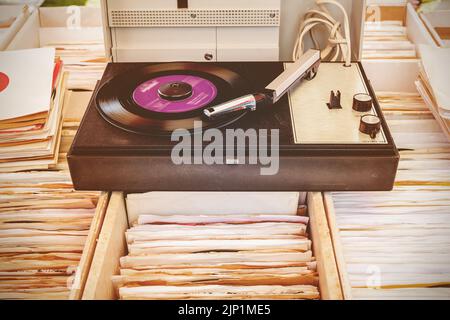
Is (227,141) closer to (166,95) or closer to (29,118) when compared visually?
(166,95)

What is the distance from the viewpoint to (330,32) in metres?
1.66

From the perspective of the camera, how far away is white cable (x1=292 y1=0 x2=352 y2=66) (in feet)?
5.29

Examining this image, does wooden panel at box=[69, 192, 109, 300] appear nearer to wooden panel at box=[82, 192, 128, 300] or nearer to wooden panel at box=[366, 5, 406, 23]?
wooden panel at box=[82, 192, 128, 300]

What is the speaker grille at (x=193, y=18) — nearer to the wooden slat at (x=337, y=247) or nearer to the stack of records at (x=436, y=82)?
the stack of records at (x=436, y=82)

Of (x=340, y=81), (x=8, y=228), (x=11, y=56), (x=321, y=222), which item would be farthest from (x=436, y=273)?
(x=11, y=56)

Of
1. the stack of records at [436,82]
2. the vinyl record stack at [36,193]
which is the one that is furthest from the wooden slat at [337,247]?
the vinyl record stack at [36,193]

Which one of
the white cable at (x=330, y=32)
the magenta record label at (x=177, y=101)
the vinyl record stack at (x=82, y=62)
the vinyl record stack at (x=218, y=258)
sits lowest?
the vinyl record stack at (x=218, y=258)

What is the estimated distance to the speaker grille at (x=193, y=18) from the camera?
5.45 feet

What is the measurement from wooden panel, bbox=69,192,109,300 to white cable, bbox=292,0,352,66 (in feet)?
2.59

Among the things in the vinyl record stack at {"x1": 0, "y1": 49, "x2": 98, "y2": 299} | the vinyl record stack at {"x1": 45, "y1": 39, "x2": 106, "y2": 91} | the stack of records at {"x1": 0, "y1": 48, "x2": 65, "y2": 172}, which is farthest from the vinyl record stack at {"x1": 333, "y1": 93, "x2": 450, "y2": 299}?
the vinyl record stack at {"x1": 45, "y1": 39, "x2": 106, "y2": 91}

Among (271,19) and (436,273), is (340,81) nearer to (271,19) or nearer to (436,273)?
(271,19)

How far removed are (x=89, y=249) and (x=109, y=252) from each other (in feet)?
0.14

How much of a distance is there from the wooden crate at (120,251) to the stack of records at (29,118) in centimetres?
31

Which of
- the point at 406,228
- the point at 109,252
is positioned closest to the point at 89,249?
the point at 109,252
